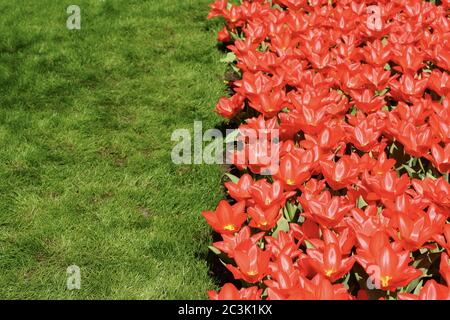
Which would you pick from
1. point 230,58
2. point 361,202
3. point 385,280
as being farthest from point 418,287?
point 230,58

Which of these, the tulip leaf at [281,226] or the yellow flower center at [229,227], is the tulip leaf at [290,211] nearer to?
the tulip leaf at [281,226]

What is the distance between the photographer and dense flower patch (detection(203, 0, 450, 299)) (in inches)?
84.6

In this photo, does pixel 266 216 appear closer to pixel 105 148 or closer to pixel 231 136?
pixel 231 136

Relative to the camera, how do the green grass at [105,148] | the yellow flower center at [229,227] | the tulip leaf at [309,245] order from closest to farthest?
the tulip leaf at [309,245] → the yellow flower center at [229,227] → the green grass at [105,148]

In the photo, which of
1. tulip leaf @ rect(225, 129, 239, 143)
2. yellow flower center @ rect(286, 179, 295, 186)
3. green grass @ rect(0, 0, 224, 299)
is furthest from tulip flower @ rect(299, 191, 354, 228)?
tulip leaf @ rect(225, 129, 239, 143)

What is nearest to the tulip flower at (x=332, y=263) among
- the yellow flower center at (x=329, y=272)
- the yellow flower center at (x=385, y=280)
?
the yellow flower center at (x=329, y=272)

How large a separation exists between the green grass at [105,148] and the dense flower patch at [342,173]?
22.6 inches

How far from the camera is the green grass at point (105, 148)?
3.19 m

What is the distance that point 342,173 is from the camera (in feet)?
8.53

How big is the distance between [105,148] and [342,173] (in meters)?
2.27

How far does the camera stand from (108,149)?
170 inches
